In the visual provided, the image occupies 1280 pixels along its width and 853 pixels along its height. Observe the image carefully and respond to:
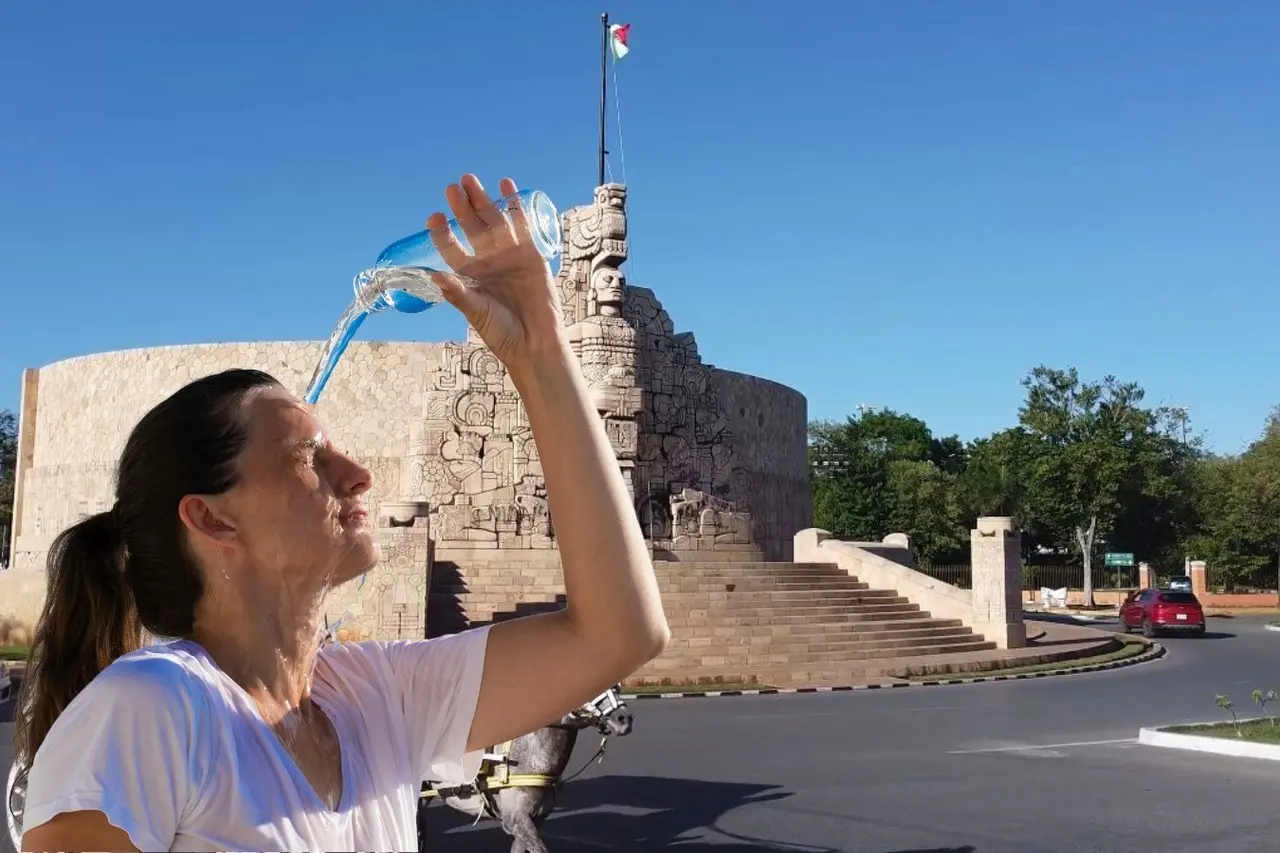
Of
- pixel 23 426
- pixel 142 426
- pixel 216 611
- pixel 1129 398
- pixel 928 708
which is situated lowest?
pixel 928 708

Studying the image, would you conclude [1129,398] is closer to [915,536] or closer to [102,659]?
[915,536]

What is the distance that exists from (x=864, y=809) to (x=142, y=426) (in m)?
7.20

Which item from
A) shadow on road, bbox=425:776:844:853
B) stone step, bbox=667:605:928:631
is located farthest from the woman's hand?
stone step, bbox=667:605:928:631

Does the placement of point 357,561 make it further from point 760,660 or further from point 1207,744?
point 760,660

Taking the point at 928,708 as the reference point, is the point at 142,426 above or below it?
above

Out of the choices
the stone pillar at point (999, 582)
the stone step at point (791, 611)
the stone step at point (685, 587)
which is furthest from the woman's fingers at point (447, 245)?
the stone pillar at point (999, 582)

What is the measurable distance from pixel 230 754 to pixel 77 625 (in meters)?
0.39

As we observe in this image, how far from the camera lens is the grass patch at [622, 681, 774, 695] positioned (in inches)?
610

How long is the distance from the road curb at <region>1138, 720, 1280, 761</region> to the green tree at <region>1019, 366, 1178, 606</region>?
31447 millimetres

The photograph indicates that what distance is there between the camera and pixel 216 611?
1562 millimetres

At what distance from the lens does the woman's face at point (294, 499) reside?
1.56 meters

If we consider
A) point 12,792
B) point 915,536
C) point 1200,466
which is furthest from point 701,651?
point 1200,466

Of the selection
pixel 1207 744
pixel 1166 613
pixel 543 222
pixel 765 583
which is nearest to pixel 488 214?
pixel 543 222

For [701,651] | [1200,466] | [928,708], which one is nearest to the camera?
[928,708]
